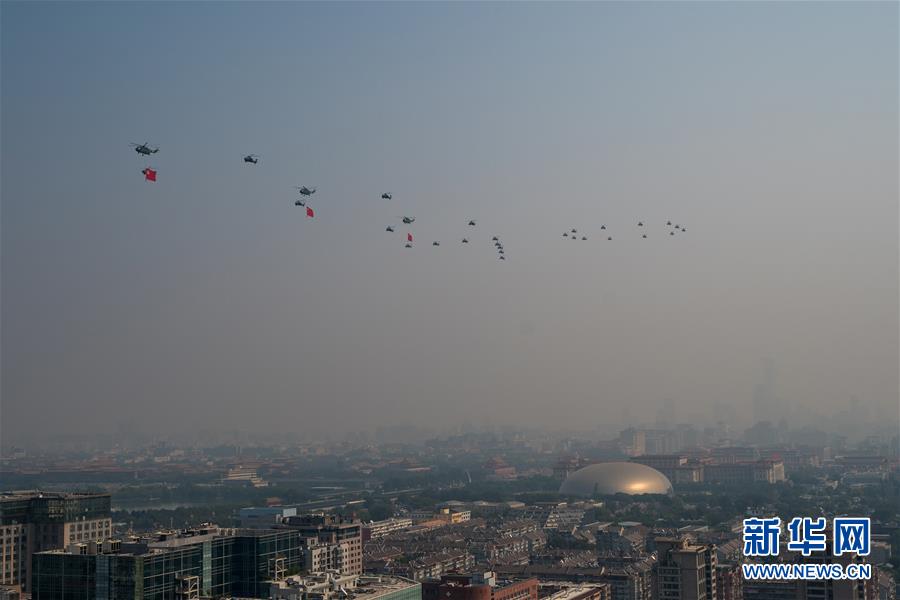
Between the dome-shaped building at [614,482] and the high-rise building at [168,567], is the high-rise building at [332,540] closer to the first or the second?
the high-rise building at [168,567]

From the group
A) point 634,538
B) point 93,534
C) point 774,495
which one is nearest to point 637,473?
point 774,495

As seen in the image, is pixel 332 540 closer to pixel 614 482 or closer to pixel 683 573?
pixel 683 573

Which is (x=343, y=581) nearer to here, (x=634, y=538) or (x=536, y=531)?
(x=634, y=538)

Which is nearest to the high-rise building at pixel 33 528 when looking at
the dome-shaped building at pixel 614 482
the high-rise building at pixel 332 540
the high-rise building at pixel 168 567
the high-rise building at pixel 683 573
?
the high-rise building at pixel 332 540

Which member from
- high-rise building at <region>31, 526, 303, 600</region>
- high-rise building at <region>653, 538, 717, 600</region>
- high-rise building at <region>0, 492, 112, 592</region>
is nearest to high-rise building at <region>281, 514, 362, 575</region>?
high-rise building at <region>31, 526, 303, 600</region>

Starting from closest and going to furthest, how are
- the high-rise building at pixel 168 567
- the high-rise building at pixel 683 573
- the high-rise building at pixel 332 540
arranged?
the high-rise building at pixel 168 567, the high-rise building at pixel 683 573, the high-rise building at pixel 332 540
